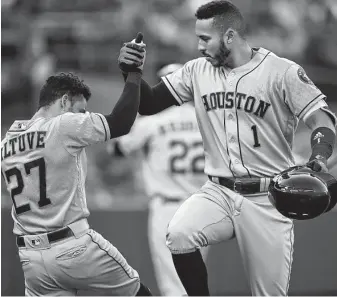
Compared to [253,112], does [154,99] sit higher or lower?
higher

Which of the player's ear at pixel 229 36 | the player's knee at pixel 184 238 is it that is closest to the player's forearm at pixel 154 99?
the player's ear at pixel 229 36

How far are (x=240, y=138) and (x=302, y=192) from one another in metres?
0.60

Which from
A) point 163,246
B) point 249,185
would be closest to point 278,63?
point 249,185

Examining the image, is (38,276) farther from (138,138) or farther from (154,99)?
(138,138)

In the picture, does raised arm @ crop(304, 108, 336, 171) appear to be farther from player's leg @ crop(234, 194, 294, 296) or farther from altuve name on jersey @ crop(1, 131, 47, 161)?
altuve name on jersey @ crop(1, 131, 47, 161)

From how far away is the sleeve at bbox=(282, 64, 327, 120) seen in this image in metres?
4.18

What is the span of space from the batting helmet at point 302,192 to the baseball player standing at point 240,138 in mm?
160

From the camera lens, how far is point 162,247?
664 cm

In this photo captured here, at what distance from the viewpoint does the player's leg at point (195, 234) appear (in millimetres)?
4074

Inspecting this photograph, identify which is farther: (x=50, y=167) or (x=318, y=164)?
(x=50, y=167)

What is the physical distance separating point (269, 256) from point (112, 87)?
208 inches

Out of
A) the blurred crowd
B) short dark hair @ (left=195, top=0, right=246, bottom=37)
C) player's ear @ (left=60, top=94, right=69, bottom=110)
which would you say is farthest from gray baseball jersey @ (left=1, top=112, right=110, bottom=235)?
the blurred crowd

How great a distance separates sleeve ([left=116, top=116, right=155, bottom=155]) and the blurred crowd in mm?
1790

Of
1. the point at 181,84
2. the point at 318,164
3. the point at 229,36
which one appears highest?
the point at 229,36
